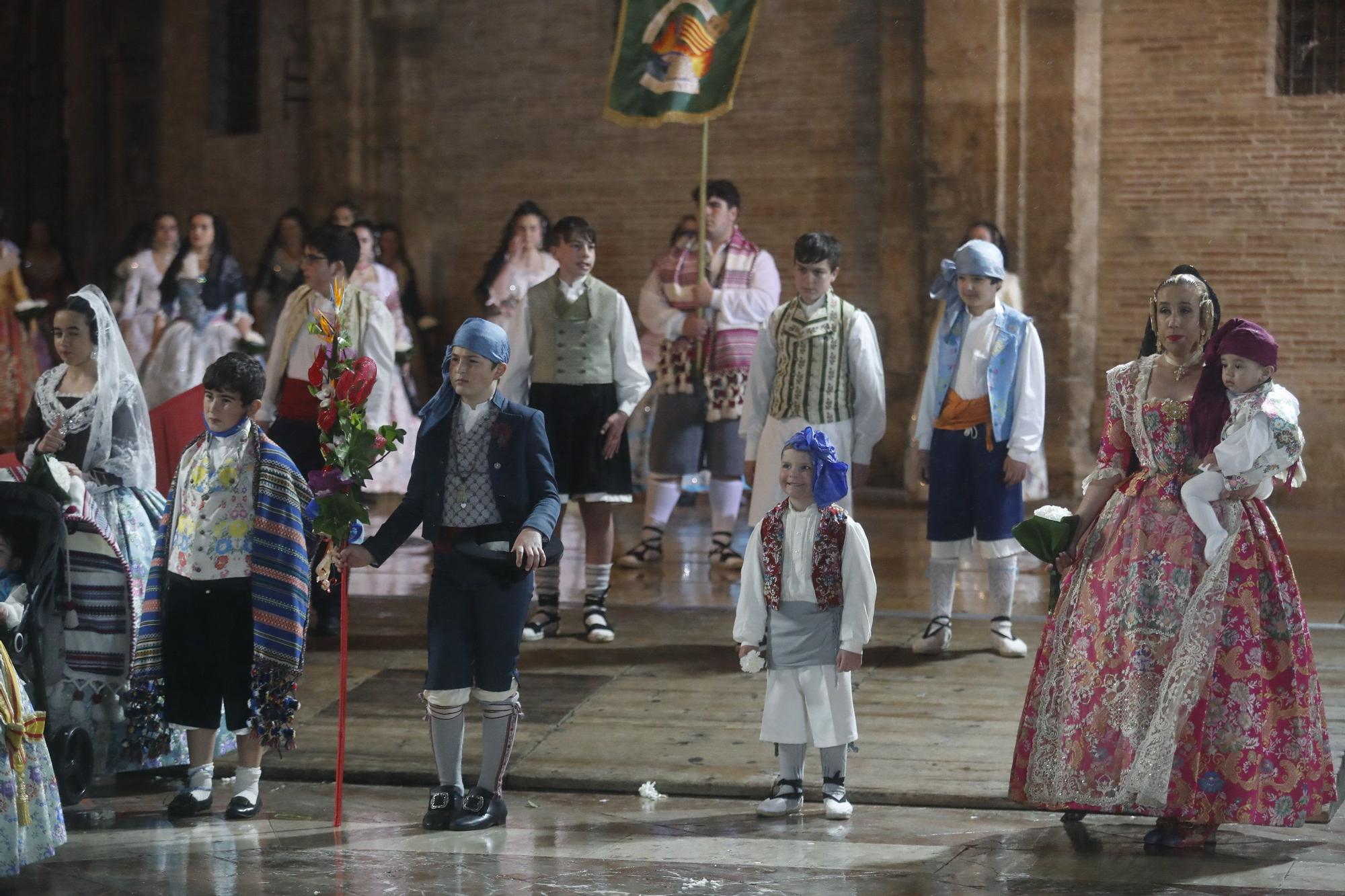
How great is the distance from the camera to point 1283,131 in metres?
11.5

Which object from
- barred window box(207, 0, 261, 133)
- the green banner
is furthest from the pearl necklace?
barred window box(207, 0, 261, 133)

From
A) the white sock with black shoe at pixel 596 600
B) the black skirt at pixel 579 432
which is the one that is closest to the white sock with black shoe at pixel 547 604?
the white sock with black shoe at pixel 596 600

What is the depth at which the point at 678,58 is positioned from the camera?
8.45 metres

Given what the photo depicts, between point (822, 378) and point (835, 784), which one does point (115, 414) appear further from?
point (822, 378)

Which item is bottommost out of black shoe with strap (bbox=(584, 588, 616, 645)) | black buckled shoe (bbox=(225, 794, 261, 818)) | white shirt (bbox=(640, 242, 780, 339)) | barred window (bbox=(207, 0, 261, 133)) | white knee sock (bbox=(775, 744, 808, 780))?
black buckled shoe (bbox=(225, 794, 261, 818))

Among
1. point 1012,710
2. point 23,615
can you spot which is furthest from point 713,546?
point 23,615

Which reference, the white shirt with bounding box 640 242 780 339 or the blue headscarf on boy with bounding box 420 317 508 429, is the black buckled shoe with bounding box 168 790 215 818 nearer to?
the blue headscarf on boy with bounding box 420 317 508 429

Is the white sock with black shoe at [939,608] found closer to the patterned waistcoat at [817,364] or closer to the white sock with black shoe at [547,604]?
the patterned waistcoat at [817,364]

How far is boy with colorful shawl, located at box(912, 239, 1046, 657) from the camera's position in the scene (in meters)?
7.11

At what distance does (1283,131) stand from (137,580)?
8273mm

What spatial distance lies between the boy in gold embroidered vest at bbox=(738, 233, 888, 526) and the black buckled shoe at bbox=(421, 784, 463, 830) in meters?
2.24

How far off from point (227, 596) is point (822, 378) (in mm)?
2741

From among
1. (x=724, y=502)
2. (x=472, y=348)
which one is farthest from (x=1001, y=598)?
(x=472, y=348)

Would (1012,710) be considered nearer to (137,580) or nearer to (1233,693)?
(1233,693)
